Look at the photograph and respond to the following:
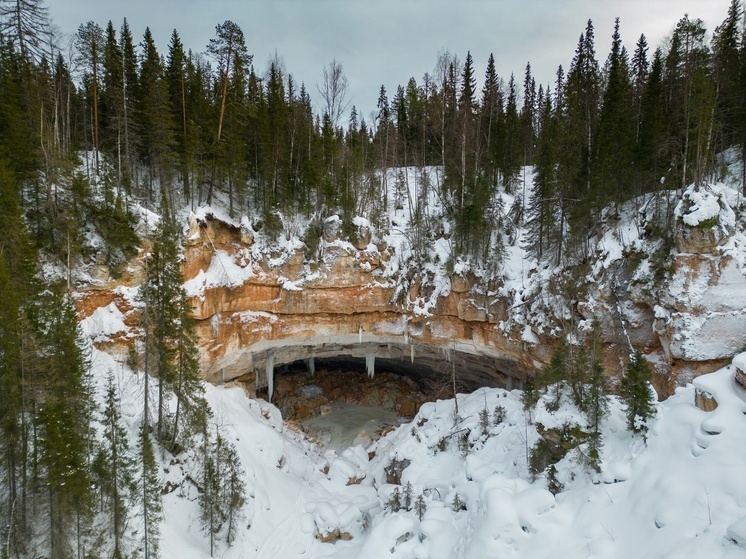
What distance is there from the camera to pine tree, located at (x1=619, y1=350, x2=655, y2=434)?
11.2 metres

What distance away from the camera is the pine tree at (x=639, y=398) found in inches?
439

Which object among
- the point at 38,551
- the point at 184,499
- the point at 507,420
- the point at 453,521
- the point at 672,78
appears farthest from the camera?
the point at 672,78

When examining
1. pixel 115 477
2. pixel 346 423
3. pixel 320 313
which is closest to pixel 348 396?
pixel 346 423

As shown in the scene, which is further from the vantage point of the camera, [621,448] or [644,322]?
[644,322]

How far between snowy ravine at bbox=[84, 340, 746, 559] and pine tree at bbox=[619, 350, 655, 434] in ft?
0.98

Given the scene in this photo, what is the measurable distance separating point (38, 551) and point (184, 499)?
4523mm

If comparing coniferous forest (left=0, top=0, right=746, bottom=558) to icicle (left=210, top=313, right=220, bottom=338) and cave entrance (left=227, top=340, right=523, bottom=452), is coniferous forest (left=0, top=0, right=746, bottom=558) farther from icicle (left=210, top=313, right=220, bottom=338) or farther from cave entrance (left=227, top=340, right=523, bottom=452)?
cave entrance (left=227, top=340, right=523, bottom=452)

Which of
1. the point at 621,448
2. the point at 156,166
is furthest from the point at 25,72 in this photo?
the point at 621,448

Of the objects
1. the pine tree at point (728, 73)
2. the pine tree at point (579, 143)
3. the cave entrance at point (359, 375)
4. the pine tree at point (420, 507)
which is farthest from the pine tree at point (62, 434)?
the pine tree at point (728, 73)

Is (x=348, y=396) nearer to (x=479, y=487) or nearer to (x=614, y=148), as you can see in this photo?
(x=479, y=487)

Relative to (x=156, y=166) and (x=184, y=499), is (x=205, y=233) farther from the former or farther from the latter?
(x=184, y=499)

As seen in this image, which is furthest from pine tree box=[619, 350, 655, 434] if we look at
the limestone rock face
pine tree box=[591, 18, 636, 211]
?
pine tree box=[591, 18, 636, 211]

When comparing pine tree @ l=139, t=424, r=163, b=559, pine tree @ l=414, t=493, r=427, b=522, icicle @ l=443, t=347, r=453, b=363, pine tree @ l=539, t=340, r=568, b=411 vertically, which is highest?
pine tree @ l=539, t=340, r=568, b=411

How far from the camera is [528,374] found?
2156 centimetres
